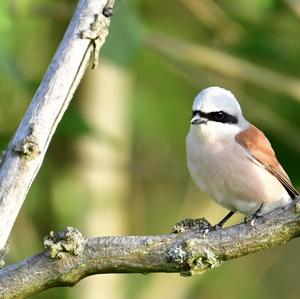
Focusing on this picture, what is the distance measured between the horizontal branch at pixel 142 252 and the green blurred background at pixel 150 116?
2.33 meters

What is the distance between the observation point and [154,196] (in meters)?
8.11

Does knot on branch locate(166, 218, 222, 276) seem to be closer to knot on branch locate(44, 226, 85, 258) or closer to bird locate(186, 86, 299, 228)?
knot on branch locate(44, 226, 85, 258)

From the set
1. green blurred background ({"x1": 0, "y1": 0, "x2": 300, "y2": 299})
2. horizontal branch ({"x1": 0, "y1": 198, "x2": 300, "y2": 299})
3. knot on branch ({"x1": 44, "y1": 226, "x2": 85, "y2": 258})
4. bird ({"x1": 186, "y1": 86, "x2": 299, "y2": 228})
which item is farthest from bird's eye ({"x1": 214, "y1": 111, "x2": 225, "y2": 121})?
knot on branch ({"x1": 44, "y1": 226, "x2": 85, "y2": 258})

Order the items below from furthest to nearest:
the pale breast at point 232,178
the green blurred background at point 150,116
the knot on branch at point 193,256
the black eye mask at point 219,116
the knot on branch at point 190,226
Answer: the green blurred background at point 150,116
the black eye mask at point 219,116
the pale breast at point 232,178
the knot on branch at point 190,226
the knot on branch at point 193,256

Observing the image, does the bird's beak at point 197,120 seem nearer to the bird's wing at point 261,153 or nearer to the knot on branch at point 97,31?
the bird's wing at point 261,153

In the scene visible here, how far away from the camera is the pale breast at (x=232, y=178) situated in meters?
4.20

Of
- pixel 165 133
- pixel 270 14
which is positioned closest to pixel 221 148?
pixel 270 14

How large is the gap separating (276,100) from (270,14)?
2.68 feet

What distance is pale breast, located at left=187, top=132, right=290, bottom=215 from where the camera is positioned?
420cm

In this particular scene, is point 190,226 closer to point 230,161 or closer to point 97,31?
point 97,31

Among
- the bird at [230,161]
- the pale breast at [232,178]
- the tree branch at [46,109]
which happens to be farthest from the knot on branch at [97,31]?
the pale breast at [232,178]

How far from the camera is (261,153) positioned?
4.45 meters

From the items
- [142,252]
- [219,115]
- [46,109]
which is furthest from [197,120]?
[142,252]

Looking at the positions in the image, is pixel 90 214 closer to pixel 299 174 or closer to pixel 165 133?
pixel 165 133
